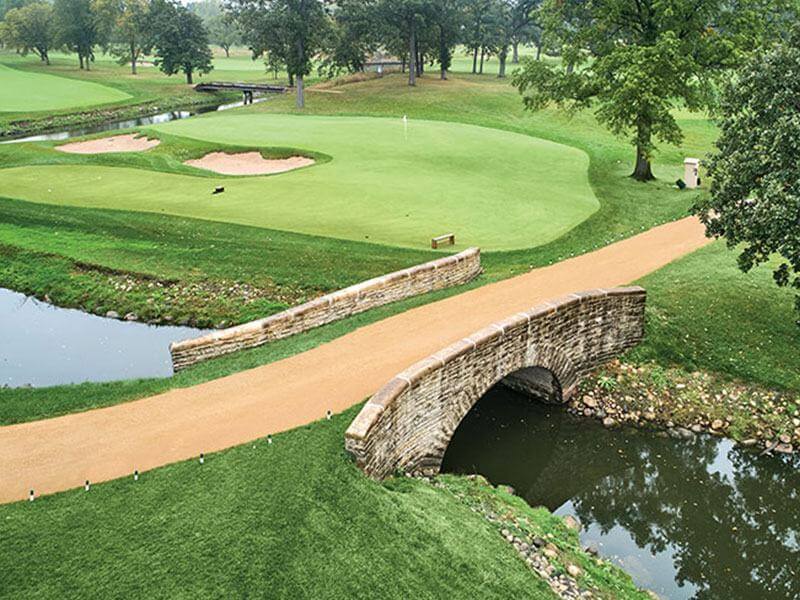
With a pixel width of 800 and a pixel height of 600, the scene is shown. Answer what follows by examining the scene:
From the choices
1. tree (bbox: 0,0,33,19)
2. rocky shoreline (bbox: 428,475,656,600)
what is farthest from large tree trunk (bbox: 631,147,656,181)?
tree (bbox: 0,0,33,19)

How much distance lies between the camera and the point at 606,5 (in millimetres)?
34156

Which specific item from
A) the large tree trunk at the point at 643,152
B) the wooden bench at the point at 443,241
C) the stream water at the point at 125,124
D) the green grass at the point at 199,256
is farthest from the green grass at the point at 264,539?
the stream water at the point at 125,124

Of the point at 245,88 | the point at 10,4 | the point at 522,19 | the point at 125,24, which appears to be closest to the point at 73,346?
the point at 245,88

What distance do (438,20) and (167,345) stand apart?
60447 mm

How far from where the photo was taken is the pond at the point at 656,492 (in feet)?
46.9

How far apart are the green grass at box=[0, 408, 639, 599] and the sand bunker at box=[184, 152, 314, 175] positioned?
2783 centimetres

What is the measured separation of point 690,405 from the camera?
755 inches

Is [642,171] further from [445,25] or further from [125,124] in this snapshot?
[125,124]

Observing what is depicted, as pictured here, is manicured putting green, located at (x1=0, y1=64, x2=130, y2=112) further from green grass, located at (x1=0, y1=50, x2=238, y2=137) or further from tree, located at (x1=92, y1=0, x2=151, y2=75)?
tree, located at (x1=92, y1=0, x2=151, y2=75)

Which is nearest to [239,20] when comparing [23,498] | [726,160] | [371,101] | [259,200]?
[371,101]

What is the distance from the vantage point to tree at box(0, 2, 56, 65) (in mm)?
100312

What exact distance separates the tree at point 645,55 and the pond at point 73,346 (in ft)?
72.4

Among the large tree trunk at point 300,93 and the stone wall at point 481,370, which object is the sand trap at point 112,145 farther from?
the stone wall at point 481,370

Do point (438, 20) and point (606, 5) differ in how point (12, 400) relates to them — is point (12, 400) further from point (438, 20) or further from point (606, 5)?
point (438, 20)
